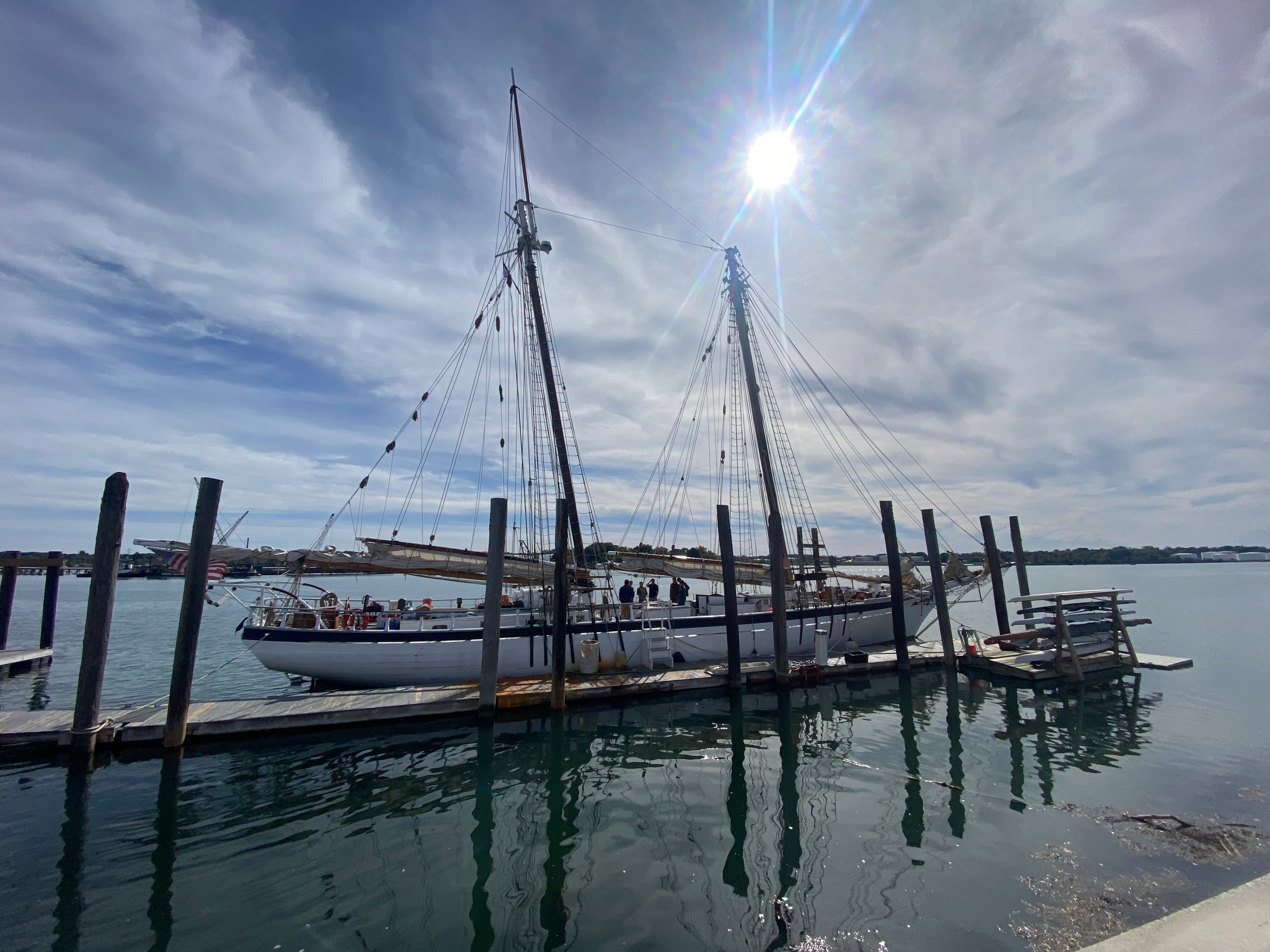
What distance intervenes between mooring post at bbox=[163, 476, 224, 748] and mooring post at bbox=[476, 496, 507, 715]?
22.9 feet

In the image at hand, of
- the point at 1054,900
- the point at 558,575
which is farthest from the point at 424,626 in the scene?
the point at 1054,900

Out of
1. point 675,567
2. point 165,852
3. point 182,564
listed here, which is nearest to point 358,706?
point 165,852

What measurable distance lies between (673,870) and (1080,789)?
925cm

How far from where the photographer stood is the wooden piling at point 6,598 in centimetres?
2666

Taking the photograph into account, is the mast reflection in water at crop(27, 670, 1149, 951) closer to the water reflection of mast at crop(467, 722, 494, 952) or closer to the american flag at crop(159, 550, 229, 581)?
the water reflection of mast at crop(467, 722, 494, 952)

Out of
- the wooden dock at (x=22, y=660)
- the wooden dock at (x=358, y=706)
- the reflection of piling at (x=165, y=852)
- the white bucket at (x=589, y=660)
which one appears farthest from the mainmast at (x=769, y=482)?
the wooden dock at (x=22, y=660)

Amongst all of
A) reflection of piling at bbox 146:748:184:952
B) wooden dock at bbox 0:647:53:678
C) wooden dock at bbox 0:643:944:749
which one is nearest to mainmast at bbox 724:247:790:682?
wooden dock at bbox 0:643:944:749

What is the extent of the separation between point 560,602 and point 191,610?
32.0 ft

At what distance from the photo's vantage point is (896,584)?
2311 cm

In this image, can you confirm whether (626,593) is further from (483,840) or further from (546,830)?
(483,840)

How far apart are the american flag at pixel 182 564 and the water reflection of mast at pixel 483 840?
30.5 feet

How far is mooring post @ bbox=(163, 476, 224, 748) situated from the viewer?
1388 centimetres

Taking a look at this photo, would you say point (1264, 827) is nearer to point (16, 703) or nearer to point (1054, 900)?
point (1054, 900)

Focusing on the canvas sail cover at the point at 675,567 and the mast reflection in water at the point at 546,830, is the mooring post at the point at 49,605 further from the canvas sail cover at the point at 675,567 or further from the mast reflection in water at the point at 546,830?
the canvas sail cover at the point at 675,567
